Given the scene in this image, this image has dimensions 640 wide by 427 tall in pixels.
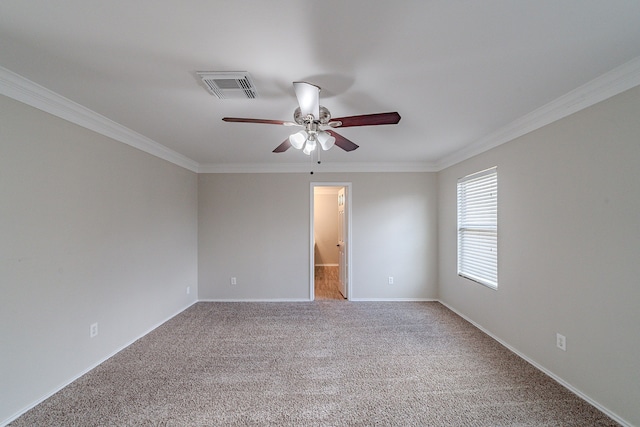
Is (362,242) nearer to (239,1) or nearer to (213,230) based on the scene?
(213,230)

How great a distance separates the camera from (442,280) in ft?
13.9

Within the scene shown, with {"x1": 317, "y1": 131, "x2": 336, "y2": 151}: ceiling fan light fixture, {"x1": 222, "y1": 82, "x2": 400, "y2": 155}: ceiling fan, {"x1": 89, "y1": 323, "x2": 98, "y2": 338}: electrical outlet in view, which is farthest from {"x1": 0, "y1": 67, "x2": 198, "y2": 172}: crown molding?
{"x1": 317, "y1": 131, "x2": 336, "y2": 151}: ceiling fan light fixture

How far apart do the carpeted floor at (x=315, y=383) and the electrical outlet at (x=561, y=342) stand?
0.31 m

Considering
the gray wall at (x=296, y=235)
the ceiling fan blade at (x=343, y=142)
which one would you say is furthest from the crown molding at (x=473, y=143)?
the ceiling fan blade at (x=343, y=142)

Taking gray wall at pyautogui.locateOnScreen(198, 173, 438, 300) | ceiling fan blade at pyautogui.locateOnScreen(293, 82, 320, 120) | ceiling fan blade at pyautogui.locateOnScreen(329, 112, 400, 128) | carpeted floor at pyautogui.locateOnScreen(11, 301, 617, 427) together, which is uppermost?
ceiling fan blade at pyautogui.locateOnScreen(293, 82, 320, 120)

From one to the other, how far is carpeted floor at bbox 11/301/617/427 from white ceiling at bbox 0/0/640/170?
2.35 meters

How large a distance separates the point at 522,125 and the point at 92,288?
438cm

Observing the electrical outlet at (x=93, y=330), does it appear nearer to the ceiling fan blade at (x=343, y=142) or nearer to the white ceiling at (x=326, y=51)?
the white ceiling at (x=326, y=51)

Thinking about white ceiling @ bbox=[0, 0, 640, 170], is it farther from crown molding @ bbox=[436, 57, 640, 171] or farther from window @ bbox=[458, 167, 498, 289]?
window @ bbox=[458, 167, 498, 289]

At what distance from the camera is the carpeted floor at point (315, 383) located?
1.79m

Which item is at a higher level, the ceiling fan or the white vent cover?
the white vent cover

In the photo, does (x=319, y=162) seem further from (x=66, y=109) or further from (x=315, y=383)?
(x=66, y=109)

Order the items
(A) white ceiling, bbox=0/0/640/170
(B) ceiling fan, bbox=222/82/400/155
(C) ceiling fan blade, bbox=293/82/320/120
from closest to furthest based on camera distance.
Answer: (A) white ceiling, bbox=0/0/640/170, (C) ceiling fan blade, bbox=293/82/320/120, (B) ceiling fan, bbox=222/82/400/155

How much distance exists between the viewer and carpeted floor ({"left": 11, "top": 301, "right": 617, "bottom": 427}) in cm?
179
